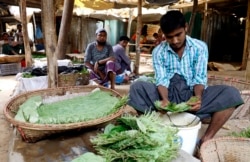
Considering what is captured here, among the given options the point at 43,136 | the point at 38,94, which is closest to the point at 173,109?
the point at 43,136

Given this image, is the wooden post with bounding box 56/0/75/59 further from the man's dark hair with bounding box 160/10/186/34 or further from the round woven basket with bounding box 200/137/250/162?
the round woven basket with bounding box 200/137/250/162

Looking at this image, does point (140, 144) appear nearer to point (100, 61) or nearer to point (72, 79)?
point (72, 79)

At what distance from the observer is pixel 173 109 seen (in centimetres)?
175

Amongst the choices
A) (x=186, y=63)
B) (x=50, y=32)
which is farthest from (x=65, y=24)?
(x=186, y=63)

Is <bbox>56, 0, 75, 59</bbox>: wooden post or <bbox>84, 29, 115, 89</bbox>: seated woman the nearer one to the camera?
<bbox>84, 29, 115, 89</bbox>: seated woman

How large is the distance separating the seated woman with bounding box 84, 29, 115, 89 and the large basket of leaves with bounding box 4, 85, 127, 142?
192 centimetres

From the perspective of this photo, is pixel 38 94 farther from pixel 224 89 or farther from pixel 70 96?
pixel 224 89

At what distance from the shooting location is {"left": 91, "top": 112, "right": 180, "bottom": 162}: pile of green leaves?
1.31m

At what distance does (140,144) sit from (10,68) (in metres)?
6.91

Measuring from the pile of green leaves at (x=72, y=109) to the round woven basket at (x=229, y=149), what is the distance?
77 centimetres

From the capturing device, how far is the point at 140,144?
4.42ft

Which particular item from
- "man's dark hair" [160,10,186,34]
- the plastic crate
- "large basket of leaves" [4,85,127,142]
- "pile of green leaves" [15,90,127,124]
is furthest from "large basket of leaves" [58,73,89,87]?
the plastic crate

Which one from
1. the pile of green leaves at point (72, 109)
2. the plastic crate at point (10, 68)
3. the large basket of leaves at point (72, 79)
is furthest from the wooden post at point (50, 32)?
the plastic crate at point (10, 68)

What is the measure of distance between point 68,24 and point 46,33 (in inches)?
101
